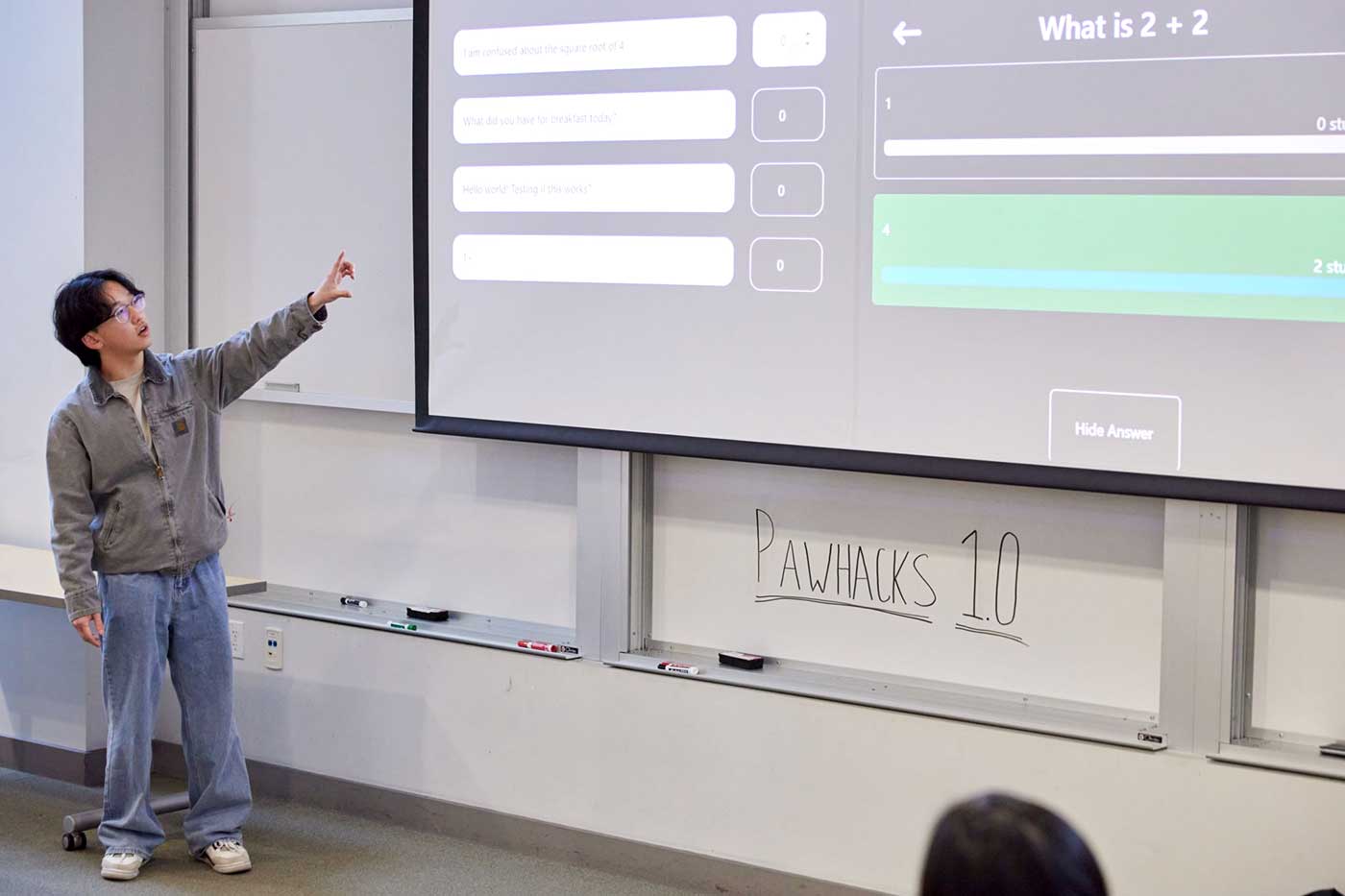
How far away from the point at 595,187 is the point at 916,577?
44.1 inches

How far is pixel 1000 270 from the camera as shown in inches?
112

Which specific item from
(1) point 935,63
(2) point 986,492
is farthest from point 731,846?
(1) point 935,63

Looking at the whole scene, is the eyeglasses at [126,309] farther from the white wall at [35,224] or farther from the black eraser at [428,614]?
the black eraser at [428,614]

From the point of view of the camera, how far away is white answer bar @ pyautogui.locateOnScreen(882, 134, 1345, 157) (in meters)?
2.57

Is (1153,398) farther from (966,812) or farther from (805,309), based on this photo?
(966,812)

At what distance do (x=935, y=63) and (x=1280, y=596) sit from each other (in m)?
1.23

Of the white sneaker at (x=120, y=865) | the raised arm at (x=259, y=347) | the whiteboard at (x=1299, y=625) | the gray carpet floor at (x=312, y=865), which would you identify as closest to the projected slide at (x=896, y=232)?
the whiteboard at (x=1299, y=625)

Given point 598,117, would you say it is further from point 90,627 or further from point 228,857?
point 228,857

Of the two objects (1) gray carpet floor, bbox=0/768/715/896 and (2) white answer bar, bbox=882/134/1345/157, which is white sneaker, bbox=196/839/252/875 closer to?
(1) gray carpet floor, bbox=0/768/715/896

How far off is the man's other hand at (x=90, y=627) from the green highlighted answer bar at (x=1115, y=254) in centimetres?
184

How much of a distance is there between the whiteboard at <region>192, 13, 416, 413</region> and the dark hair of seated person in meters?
2.76

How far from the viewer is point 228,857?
11.3 feet

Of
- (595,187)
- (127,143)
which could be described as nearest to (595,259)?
(595,187)

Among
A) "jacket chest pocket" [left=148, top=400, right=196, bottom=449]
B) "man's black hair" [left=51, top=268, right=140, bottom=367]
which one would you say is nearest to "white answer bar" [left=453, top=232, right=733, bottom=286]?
"jacket chest pocket" [left=148, top=400, right=196, bottom=449]
